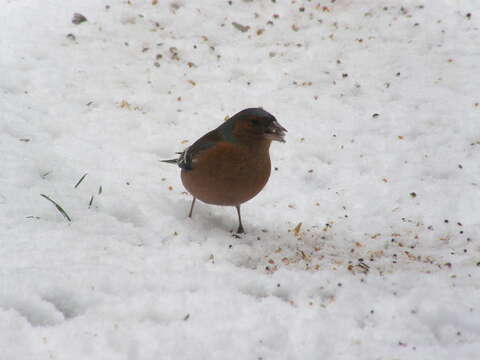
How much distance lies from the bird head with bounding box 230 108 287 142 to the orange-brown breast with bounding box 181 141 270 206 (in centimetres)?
8

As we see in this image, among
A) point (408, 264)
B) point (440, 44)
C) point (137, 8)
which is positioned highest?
point (440, 44)

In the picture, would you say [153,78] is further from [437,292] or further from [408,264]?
[437,292]

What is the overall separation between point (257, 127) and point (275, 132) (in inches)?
5.5

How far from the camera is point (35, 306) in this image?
286cm

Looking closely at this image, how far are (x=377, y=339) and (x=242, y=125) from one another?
1897 millimetres

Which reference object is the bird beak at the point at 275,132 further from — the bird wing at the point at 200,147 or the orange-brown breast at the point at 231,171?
the bird wing at the point at 200,147

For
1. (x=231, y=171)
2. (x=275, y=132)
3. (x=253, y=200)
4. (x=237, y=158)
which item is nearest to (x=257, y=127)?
(x=275, y=132)

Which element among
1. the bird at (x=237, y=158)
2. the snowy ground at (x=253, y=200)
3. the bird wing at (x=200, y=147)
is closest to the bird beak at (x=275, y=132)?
the bird at (x=237, y=158)

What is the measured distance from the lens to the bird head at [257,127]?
421 cm

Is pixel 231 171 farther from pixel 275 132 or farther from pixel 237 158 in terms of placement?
pixel 275 132

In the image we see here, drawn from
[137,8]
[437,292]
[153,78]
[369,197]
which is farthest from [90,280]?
[137,8]

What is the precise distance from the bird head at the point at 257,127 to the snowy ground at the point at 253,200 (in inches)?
30.8

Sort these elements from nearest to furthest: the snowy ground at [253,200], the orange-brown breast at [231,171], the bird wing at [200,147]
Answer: the snowy ground at [253,200]
the orange-brown breast at [231,171]
the bird wing at [200,147]

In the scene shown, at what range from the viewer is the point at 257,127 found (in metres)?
4.24
